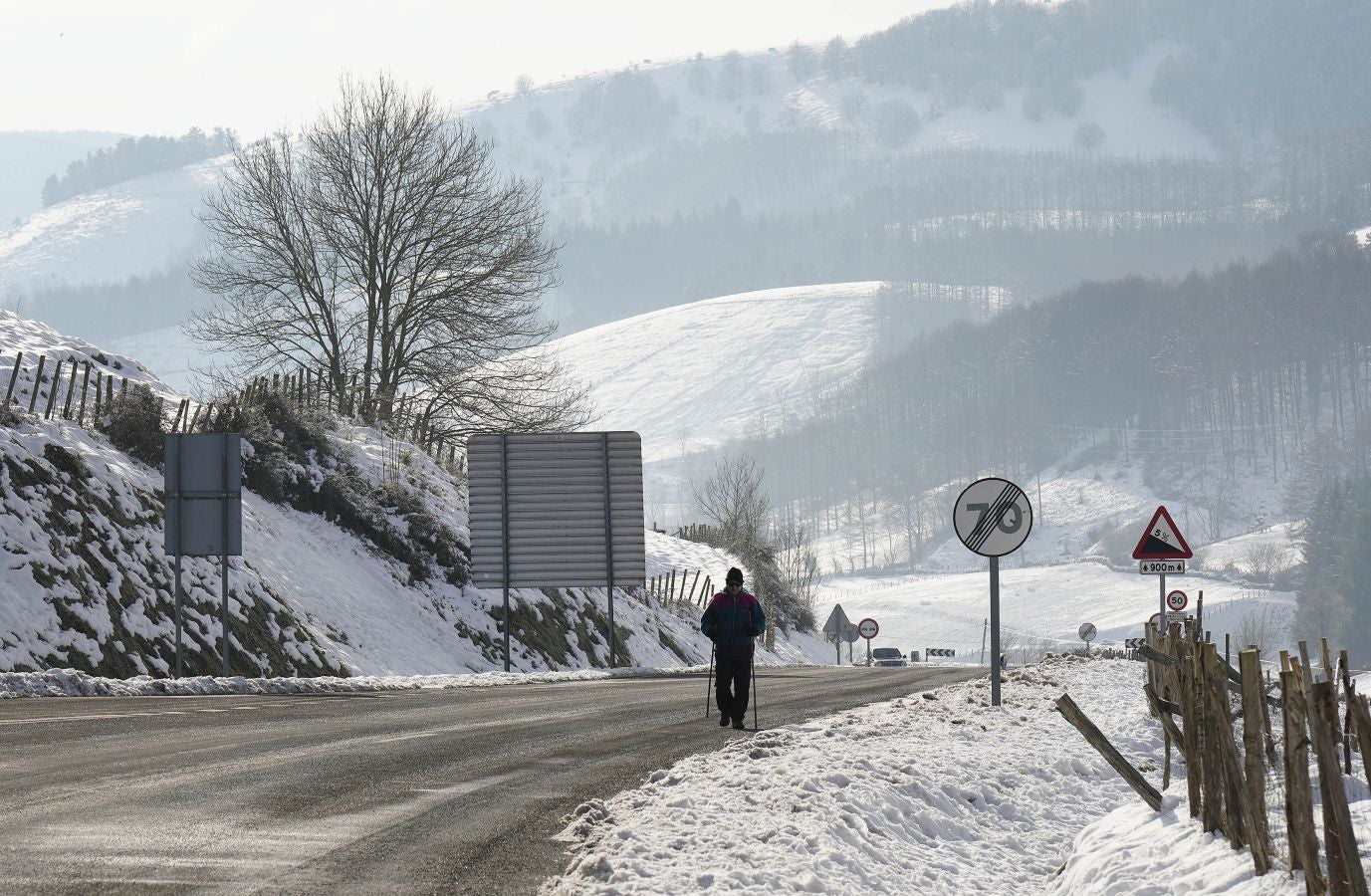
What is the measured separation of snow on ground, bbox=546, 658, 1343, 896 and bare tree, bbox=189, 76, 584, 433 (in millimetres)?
31140

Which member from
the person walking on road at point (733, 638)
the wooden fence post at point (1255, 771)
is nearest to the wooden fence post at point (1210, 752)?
the wooden fence post at point (1255, 771)

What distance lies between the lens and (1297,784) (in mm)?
7371

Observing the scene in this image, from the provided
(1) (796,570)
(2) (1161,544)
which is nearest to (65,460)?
(2) (1161,544)

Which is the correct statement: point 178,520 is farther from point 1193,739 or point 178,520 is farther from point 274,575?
point 1193,739

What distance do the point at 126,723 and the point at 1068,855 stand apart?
8.11m

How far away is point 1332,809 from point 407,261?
1650 inches

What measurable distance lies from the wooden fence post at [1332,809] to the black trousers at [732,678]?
9273 millimetres

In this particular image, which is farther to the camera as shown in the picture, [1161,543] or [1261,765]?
[1161,543]

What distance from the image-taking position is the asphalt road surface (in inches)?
300

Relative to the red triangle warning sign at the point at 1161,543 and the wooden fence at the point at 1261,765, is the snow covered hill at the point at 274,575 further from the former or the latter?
the wooden fence at the point at 1261,765

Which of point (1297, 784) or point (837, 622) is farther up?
point (1297, 784)

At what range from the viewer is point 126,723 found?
46.2 feet

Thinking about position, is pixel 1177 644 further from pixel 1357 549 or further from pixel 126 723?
pixel 1357 549

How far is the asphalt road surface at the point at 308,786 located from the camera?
25.0ft
